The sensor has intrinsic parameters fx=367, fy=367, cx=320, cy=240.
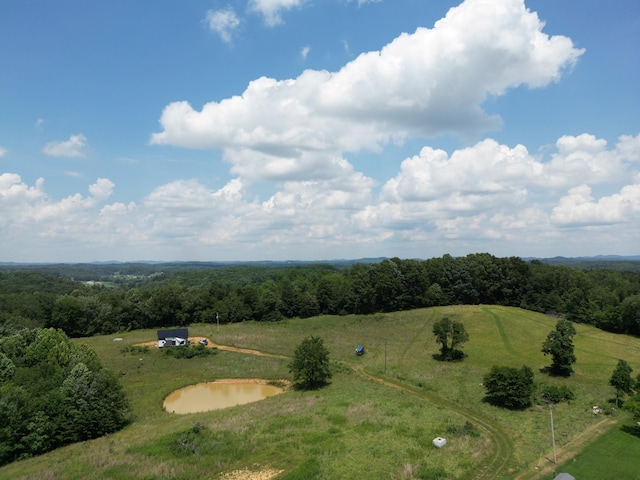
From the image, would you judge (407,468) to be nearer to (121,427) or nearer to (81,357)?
(121,427)

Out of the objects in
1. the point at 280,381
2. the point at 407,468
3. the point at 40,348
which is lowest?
the point at 280,381

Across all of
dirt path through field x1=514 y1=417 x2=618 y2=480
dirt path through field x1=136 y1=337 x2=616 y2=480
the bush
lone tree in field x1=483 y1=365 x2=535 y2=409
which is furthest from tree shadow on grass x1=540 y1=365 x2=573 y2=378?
dirt path through field x1=136 y1=337 x2=616 y2=480

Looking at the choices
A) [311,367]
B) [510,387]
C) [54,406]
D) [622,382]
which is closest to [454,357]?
[510,387]

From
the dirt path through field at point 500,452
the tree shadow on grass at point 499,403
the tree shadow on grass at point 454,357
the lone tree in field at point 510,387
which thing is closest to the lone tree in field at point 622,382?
the dirt path through field at point 500,452

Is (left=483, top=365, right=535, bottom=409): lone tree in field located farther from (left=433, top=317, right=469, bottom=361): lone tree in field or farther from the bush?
(left=433, top=317, right=469, bottom=361): lone tree in field

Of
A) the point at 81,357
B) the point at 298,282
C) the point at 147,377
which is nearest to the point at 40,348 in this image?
the point at 81,357

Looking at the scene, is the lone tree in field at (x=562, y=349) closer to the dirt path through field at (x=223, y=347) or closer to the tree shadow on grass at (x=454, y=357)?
the tree shadow on grass at (x=454, y=357)
